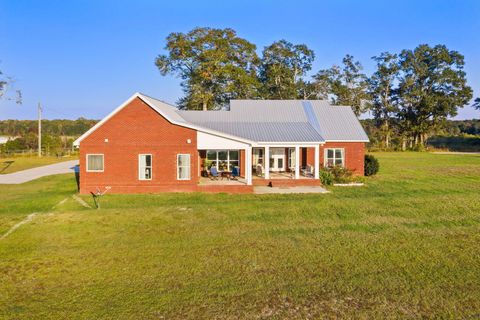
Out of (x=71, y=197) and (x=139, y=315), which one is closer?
(x=139, y=315)

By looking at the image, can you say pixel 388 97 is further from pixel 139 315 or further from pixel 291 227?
pixel 139 315

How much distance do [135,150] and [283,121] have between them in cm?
1155

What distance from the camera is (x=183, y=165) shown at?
20750 millimetres

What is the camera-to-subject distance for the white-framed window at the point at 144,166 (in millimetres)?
20688

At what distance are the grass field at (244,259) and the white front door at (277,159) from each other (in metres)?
8.67

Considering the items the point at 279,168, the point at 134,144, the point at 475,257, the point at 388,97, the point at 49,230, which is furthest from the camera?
the point at 388,97

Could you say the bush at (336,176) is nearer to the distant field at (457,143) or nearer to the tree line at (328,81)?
the tree line at (328,81)

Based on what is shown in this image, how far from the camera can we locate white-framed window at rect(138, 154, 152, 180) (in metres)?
20.7

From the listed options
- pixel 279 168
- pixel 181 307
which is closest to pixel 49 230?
pixel 181 307

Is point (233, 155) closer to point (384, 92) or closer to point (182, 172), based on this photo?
point (182, 172)

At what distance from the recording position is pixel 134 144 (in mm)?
20641

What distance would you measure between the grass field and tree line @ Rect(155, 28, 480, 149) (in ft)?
103

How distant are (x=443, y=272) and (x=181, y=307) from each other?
639cm

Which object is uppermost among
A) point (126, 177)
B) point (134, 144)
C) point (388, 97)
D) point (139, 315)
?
point (388, 97)
